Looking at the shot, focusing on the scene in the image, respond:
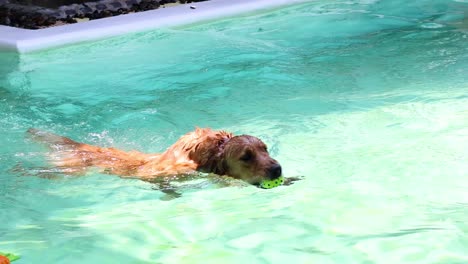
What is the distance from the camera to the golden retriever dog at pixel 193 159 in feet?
16.9

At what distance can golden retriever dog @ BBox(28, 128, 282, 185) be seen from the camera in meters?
5.16

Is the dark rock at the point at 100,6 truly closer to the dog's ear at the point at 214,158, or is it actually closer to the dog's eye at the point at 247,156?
the dog's ear at the point at 214,158

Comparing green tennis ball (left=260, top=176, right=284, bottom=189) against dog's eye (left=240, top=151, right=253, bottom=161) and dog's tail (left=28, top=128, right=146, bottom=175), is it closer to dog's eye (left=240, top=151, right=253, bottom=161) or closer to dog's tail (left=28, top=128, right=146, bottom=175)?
dog's eye (left=240, top=151, right=253, bottom=161)

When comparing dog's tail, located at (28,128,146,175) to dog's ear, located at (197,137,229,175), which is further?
Result: dog's tail, located at (28,128,146,175)

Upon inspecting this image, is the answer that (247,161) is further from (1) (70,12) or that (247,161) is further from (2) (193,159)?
(1) (70,12)

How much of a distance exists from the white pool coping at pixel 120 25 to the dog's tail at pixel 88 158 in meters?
4.96

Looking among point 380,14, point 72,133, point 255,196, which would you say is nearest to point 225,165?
point 255,196

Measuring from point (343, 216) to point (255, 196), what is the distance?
2.36 feet

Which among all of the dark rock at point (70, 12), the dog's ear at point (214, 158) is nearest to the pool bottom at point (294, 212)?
the dog's ear at point (214, 158)

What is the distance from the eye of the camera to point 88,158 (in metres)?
5.99

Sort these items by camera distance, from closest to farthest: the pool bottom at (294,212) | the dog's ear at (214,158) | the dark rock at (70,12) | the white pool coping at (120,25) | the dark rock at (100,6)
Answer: the pool bottom at (294,212), the dog's ear at (214,158), the white pool coping at (120,25), the dark rock at (70,12), the dark rock at (100,6)

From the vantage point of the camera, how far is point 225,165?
17.4 ft

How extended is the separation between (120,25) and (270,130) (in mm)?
5172

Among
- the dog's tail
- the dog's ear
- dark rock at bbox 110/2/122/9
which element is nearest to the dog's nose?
the dog's ear
